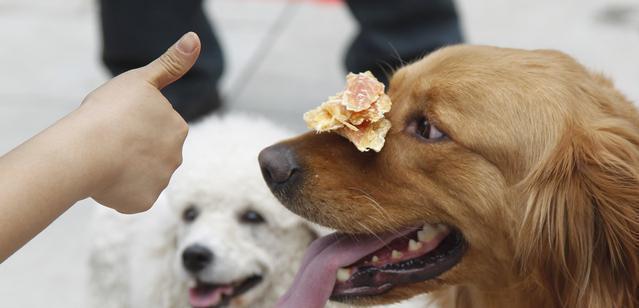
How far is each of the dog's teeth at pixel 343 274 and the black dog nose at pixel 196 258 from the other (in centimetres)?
68

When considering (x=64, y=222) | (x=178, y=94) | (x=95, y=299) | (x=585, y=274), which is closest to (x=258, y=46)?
(x=178, y=94)

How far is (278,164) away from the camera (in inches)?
95.3

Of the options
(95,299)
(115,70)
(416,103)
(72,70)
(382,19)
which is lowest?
(72,70)

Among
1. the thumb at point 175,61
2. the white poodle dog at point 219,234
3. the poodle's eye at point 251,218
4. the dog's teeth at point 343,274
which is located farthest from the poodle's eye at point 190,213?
the thumb at point 175,61

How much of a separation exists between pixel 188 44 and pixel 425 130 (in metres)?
0.73

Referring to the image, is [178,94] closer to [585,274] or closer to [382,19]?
[382,19]

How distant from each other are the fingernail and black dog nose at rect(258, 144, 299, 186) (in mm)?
530

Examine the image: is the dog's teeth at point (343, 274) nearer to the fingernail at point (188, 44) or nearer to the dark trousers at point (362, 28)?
the fingernail at point (188, 44)

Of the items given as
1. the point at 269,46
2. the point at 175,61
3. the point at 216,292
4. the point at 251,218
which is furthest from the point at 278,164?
the point at 269,46

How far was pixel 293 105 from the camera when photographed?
5.28 meters

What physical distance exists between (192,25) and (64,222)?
1.13m

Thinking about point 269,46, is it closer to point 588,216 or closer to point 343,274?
point 343,274

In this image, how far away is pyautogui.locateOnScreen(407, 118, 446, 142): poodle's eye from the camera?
7.79 feet

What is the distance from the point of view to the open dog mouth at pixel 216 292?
10.5 ft
